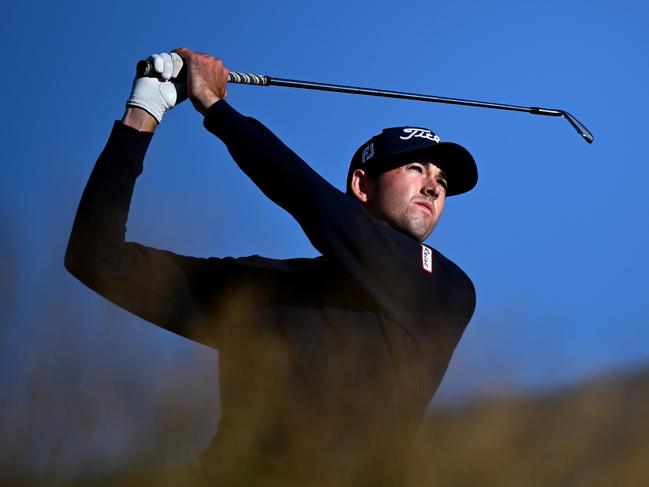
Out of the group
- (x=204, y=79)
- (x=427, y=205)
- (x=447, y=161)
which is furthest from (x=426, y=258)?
(x=204, y=79)

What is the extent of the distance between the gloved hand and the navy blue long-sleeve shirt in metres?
0.09

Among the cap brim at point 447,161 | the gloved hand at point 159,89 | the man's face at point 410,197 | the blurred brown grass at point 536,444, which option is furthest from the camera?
the cap brim at point 447,161

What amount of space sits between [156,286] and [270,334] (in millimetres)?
415

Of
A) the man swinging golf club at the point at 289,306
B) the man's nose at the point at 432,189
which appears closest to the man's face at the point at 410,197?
the man's nose at the point at 432,189

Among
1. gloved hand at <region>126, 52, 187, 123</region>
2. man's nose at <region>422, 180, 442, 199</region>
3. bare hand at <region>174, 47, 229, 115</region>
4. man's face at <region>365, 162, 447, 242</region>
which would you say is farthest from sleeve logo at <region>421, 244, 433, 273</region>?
gloved hand at <region>126, 52, 187, 123</region>

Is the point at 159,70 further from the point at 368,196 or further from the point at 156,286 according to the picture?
the point at 368,196

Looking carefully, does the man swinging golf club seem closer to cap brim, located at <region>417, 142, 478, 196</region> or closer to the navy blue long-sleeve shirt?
the navy blue long-sleeve shirt

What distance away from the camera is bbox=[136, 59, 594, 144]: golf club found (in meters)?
3.32

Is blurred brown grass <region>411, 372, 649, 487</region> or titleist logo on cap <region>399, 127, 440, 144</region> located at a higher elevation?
titleist logo on cap <region>399, 127, 440, 144</region>

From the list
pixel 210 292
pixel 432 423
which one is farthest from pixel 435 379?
pixel 210 292

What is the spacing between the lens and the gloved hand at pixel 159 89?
3.23m

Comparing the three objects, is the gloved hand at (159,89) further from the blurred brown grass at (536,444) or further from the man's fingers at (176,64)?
the blurred brown grass at (536,444)

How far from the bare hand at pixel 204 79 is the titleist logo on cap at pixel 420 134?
760mm

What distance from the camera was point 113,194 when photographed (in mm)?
3088
